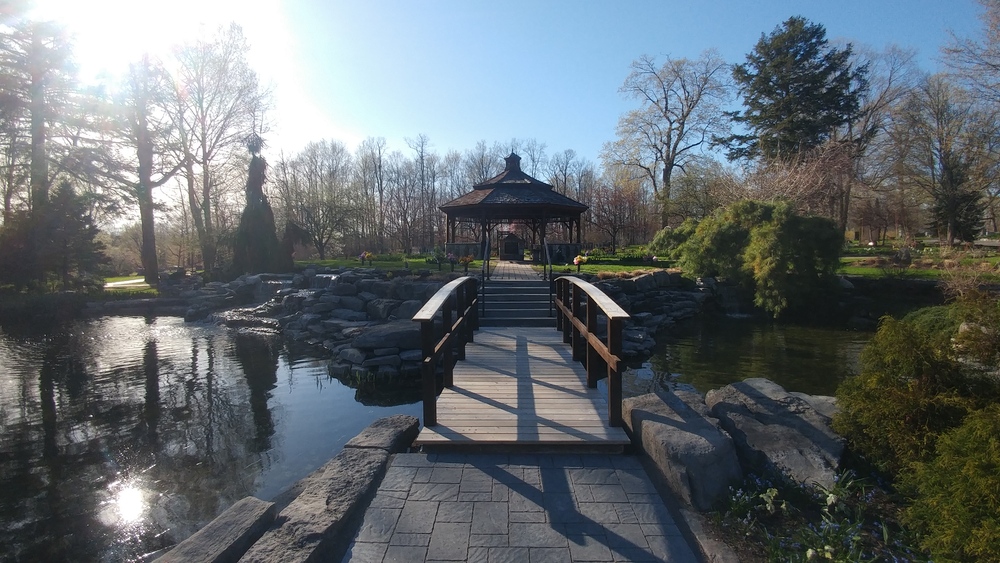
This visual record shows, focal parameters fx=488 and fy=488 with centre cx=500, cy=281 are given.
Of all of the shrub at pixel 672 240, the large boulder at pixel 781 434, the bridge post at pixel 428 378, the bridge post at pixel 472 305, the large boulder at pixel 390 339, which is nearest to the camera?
the large boulder at pixel 781 434

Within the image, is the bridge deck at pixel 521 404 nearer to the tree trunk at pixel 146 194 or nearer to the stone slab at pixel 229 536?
the stone slab at pixel 229 536

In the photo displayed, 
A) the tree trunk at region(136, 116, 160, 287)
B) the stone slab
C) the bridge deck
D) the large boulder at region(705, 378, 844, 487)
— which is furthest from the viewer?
the tree trunk at region(136, 116, 160, 287)

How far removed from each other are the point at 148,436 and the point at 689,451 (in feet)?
19.1

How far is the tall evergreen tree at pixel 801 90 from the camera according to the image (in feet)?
73.6

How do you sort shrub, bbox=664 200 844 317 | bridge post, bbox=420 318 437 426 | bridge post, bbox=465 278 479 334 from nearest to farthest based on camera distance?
bridge post, bbox=420 318 437 426
bridge post, bbox=465 278 479 334
shrub, bbox=664 200 844 317

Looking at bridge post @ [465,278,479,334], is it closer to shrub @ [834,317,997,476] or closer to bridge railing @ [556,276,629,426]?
bridge railing @ [556,276,629,426]

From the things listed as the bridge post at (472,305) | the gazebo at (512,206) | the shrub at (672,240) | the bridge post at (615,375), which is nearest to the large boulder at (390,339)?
the bridge post at (472,305)

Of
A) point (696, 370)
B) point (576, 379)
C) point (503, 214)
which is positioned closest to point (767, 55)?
point (503, 214)

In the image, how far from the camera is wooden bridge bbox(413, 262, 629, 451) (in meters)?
3.49

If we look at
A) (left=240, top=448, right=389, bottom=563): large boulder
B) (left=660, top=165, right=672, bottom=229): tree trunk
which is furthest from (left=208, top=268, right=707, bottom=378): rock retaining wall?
(left=660, top=165, right=672, bottom=229): tree trunk

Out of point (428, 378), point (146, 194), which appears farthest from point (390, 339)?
point (146, 194)

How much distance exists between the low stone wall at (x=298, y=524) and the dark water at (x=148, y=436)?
5.15 feet

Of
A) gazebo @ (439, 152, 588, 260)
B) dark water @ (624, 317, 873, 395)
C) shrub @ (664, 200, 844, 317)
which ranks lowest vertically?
dark water @ (624, 317, 873, 395)

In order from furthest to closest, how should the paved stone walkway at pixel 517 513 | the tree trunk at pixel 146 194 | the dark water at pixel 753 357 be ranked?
the tree trunk at pixel 146 194 < the dark water at pixel 753 357 < the paved stone walkway at pixel 517 513
